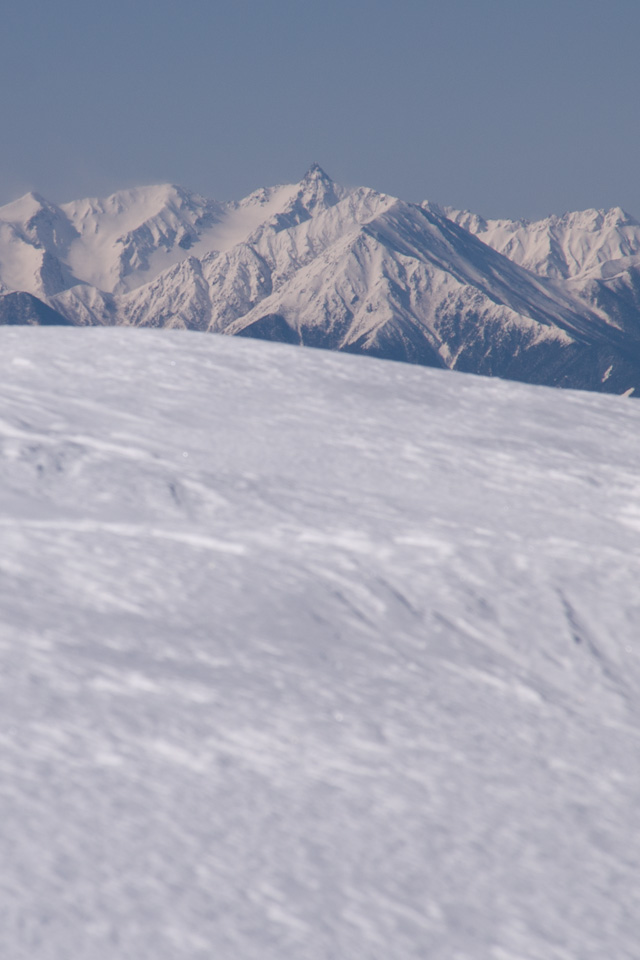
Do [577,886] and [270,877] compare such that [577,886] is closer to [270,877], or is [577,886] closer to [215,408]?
[270,877]

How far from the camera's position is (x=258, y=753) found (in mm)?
7168

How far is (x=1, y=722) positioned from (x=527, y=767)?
145 inches

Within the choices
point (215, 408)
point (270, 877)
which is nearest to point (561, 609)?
point (270, 877)

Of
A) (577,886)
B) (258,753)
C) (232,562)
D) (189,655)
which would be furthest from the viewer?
(232,562)

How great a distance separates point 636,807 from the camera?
755 centimetres

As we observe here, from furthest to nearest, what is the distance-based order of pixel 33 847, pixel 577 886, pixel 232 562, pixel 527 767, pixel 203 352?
1. pixel 203 352
2. pixel 232 562
3. pixel 527 767
4. pixel 577 886
5. pixel 33 847

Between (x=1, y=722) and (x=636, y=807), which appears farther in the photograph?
(x=636, y=807)

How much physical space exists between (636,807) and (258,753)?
2707 millimetres

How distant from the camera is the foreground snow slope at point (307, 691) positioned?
19.2ft

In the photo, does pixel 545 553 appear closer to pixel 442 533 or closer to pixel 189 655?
pixel 442 533

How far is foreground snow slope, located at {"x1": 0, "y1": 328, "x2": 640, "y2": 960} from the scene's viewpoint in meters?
5.86

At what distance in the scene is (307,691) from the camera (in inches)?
319

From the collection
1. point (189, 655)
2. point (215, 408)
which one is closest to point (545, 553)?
point (189, 655)

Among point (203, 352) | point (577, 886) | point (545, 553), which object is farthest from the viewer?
point (203, 352)
